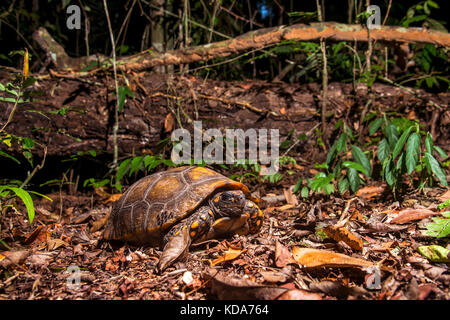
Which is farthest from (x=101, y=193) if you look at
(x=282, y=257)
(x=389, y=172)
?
(x=389, y=172)

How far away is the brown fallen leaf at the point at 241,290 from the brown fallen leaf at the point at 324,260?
1.40 ft

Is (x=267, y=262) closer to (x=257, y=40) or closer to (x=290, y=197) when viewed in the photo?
(x=290, y=197)

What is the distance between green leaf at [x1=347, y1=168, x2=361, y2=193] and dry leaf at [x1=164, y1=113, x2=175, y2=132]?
255 centimetres

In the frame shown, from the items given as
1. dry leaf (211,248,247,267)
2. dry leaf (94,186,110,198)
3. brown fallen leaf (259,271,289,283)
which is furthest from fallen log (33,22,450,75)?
brown fallen leaf (259,271,289,283)

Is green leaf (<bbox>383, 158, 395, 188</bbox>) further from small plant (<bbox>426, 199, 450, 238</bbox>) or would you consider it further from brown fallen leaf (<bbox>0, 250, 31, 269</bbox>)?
brown fallen leaf (<bbox>0, 250, 31, 269</bbox>)

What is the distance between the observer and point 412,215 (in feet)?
8.95

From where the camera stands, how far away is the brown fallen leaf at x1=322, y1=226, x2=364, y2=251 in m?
2.21

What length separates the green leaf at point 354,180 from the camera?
3.36m

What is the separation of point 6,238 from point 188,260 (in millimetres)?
1790

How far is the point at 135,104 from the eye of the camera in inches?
173

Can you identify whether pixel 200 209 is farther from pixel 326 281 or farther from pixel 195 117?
pixel 195 117

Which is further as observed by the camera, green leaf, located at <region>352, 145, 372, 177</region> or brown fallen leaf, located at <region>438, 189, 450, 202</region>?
green leaf, located at <region>352, 145, 372, 177</region>

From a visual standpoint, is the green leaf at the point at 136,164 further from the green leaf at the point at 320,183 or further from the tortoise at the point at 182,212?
the green leaf at the point at 320,183

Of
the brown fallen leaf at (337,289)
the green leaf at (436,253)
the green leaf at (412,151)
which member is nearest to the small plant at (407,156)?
the green leaf at (412,151)
